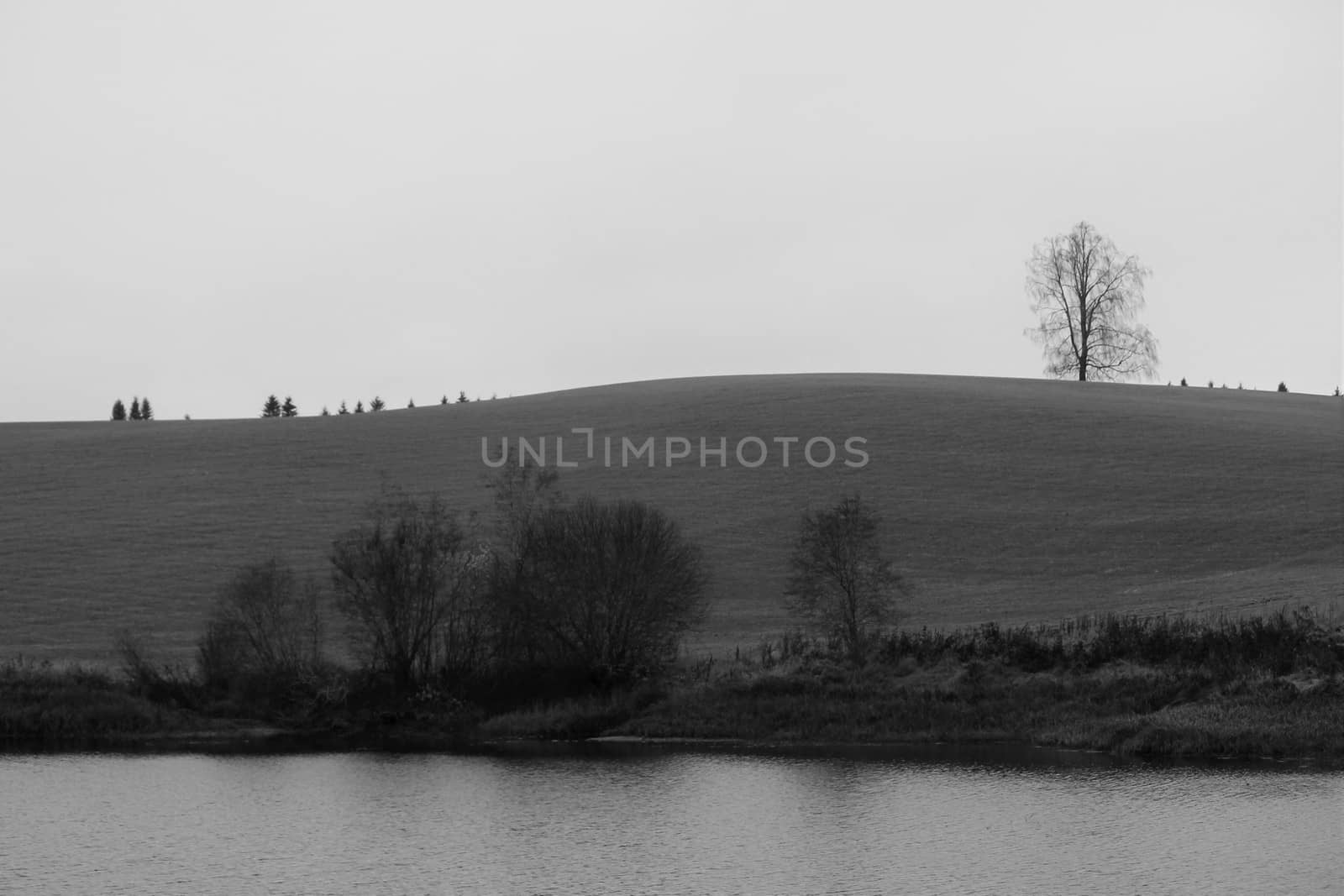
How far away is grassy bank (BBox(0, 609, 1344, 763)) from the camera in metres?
31.8

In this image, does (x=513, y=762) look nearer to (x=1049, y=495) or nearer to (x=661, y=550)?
(x=661, y=550)

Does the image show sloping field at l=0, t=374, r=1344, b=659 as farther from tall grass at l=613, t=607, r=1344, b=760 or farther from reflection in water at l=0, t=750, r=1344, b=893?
reflection in water at l=0, t=750, r=1344, b=893

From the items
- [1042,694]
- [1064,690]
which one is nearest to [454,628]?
[1042,694]

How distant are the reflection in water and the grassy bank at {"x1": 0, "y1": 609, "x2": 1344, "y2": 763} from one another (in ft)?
6.88

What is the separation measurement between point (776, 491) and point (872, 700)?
2475cm

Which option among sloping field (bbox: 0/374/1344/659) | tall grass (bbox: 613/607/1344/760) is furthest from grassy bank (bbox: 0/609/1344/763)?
sloping field (bbox: 0/374/1344/659)

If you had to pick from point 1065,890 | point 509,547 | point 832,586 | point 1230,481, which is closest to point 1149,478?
point 1230,481

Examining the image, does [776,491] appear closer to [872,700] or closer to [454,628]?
[454,628]

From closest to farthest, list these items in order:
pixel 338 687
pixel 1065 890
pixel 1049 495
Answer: pixel 1065 890, pixel 338 687, pixel 1049 495

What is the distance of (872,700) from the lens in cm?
3438

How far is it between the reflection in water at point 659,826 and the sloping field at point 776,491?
407 inches

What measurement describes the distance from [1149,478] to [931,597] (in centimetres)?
1940

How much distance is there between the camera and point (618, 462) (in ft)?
209

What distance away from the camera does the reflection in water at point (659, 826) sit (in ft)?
72.9
